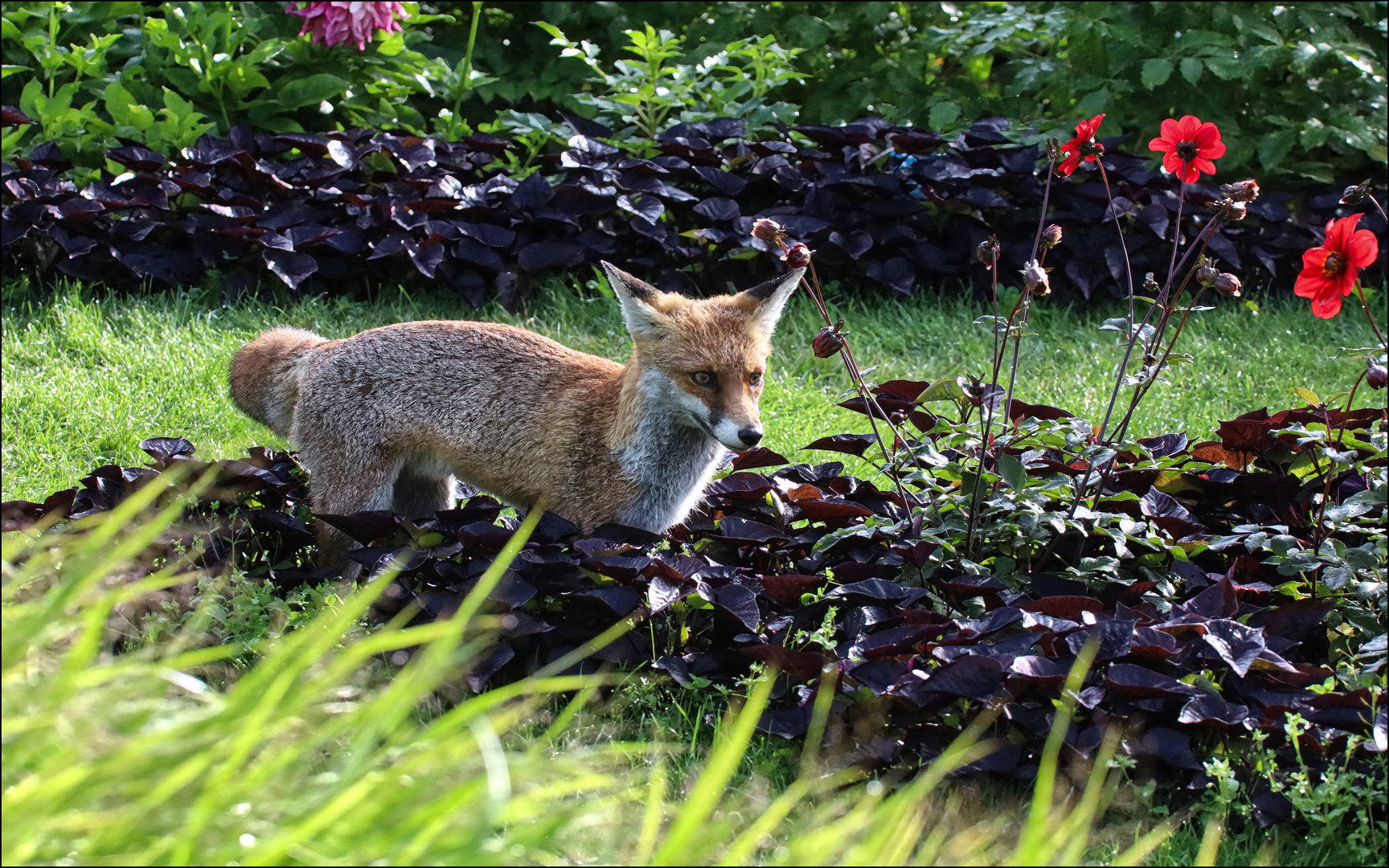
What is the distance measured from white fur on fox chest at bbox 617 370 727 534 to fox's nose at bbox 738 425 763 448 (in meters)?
0.27

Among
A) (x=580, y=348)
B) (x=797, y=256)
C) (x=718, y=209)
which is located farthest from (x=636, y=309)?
(x=718, y=209)

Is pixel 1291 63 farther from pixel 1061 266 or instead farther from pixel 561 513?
pixel 561 513

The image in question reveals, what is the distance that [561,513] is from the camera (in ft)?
14.7

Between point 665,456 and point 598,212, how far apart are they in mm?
3439

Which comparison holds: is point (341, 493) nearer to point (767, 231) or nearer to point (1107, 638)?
point (767, 231)

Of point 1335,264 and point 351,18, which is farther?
point 351,18

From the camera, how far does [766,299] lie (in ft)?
15.1

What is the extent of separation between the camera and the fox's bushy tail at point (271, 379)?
194 inches

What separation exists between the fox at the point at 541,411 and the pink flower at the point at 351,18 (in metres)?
4.07

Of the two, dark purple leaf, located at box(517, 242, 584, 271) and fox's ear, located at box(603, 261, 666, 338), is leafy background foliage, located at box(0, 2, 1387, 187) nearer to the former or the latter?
dark purple leaf, located at box(517, 242, 584, 271)

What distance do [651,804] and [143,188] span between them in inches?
250

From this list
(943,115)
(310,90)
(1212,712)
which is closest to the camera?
(1212,712)

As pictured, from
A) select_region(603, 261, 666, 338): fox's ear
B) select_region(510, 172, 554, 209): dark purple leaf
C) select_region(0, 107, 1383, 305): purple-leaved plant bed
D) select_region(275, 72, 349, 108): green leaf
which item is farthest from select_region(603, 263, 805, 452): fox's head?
select_region(275, 72, 349, 108): green leaf

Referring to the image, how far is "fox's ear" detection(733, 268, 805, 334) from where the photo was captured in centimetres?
459
